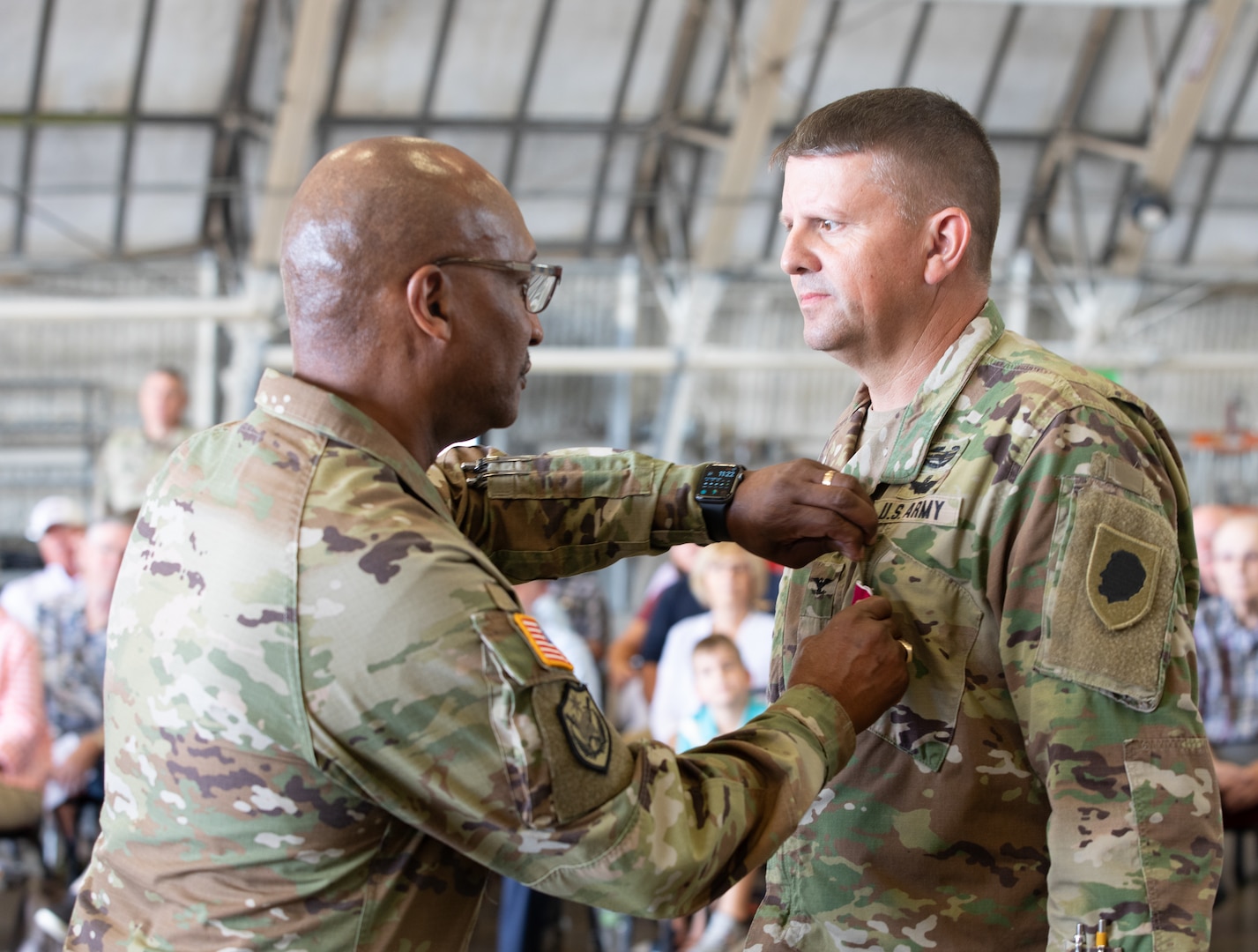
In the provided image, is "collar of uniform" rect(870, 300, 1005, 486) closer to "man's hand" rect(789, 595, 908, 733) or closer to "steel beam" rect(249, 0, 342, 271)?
"man's hand" rect(789, 595, 908, 733)

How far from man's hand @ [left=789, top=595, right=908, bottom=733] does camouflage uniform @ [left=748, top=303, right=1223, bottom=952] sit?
0.10m

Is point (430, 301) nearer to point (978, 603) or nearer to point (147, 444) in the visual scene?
point (978, 603)

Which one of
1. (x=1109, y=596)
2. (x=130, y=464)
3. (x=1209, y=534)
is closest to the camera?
(x=1109, y=596)

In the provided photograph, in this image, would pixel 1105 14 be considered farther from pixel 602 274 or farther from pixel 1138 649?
pixel 1138 649

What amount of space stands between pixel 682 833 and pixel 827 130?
37.7 inches

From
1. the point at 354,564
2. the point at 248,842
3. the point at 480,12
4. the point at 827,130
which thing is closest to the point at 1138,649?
the point at 827,130

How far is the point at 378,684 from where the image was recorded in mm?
1216

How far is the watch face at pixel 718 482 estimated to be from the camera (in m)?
1.87

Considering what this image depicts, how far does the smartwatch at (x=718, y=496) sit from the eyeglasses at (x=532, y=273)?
1.39 feet

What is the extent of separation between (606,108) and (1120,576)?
922 cm

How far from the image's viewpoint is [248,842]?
51.4 inches

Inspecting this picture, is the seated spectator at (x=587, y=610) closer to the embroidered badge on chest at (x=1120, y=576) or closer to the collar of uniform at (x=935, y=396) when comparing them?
the collar of uniform at (x=935, y=396)

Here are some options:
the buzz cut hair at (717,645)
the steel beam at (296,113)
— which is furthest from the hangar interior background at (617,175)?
the buzz cut hair at (717,645)

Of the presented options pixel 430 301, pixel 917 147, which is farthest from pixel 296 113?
pixel 430 301
